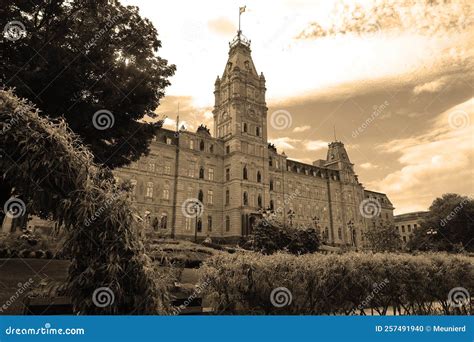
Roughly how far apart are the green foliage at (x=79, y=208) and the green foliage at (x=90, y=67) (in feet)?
30.1

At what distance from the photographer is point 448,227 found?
53.8 metres

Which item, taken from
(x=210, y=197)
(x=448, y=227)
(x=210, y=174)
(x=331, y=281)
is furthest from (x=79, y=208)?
(x=448, y=227)

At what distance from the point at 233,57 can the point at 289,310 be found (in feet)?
175

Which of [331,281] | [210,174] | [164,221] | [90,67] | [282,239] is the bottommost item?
[331,281]

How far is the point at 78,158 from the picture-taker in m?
3.99

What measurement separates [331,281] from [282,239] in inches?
616

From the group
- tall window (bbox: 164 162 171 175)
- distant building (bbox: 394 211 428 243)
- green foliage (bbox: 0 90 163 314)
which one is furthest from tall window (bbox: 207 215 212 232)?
distant building (bbox: 394 211 428 243)

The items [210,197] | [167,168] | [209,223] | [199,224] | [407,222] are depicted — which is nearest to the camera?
[167,168]

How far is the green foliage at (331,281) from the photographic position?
7894 millimetres

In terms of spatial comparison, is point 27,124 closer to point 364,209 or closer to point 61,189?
point 61,189

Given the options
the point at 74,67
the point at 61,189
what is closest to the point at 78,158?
the point at 61,189

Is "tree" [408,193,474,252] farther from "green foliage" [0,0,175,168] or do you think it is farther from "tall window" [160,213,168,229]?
"green foliage" [0,0,175,168]

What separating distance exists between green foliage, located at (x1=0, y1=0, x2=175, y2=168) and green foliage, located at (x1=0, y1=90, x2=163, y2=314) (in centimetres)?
918

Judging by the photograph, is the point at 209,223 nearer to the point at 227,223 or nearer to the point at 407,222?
the point at 227,223
